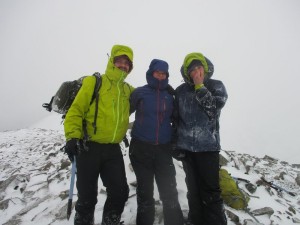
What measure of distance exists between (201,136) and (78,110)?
7.54 feet

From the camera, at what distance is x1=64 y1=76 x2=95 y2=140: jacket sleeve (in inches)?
164

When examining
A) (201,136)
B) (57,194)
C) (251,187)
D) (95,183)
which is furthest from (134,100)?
(251,187)

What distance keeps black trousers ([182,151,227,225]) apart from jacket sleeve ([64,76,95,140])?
83.8 inches

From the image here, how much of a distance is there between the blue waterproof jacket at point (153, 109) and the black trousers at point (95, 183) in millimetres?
735

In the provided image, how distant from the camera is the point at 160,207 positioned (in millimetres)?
5316

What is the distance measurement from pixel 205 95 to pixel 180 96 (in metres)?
0.69

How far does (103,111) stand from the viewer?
4.44 metres

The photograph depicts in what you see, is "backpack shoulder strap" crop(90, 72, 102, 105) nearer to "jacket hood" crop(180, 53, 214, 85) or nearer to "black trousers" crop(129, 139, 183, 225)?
"black trousers" crop(129, 139, 183, 225)

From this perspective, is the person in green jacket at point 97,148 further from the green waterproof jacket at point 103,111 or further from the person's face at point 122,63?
the person's face at point 122,63

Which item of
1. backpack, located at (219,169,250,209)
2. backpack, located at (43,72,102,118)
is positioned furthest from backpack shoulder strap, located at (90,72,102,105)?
backpack, located at (219,169,250,209)

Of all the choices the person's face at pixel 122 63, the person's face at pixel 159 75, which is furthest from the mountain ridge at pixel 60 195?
the person's face at pixel 122 63

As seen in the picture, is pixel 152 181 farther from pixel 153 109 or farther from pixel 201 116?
pixel 201 116

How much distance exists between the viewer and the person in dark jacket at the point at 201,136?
429 cm

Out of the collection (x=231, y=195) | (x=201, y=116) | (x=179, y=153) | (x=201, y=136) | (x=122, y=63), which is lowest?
(x=231, y=195)
